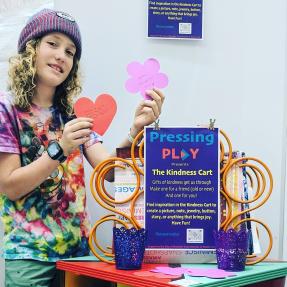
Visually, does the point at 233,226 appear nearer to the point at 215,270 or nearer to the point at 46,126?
the point at 215,270

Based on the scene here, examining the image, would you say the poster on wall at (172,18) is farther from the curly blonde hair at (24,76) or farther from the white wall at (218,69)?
the curly blonde hair at (24,76)

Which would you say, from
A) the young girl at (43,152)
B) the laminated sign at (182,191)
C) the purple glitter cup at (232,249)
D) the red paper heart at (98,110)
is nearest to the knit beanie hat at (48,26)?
the young girl at (43,152)

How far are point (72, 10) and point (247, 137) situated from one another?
A: 67cm

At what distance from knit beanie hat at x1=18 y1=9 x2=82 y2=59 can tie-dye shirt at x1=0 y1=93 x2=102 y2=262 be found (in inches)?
6.6

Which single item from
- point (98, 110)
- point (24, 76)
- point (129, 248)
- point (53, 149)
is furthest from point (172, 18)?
point (129, 248)

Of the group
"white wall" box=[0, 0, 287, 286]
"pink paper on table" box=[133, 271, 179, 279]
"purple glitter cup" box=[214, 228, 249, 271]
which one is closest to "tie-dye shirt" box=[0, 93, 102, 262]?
"white wall" box=[0, 0, 287, 286]

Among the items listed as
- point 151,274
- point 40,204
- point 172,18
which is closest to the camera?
point 151,274

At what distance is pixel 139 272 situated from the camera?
112cm

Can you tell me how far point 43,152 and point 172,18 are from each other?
0.60m

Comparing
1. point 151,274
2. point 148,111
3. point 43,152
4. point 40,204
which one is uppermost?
point 148,111

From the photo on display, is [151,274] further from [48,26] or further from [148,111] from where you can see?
[48,26]

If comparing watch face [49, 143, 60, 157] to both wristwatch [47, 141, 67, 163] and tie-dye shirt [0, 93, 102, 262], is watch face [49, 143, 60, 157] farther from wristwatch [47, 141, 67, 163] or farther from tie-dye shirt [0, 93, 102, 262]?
tie-dye shirt [0, 93, 102, 262]

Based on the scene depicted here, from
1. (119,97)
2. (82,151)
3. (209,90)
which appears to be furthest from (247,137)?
(82,151)

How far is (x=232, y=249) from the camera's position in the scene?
3.72ft
